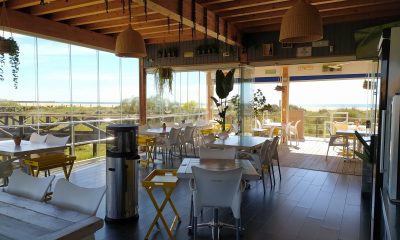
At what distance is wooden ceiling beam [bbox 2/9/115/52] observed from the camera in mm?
5329

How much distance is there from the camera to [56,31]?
607 cm

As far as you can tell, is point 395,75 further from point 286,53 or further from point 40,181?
point 286,53

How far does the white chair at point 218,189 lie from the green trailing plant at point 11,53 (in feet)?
9.54

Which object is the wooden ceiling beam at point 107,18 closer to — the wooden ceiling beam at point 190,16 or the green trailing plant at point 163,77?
the wooden ceiling beam at point 190,16

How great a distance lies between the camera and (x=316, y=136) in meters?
12.0

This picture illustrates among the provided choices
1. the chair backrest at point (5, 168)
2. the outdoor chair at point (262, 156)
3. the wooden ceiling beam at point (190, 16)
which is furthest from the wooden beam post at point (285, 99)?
the chair backrest at point (5, 168)

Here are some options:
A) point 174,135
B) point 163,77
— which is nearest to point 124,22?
point 163,77

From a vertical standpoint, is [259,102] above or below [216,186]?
above

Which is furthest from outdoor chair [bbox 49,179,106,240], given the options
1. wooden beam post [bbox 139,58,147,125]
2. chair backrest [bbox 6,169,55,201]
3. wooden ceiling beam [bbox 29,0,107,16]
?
wooden beam post [bbox 139,58,147,125]

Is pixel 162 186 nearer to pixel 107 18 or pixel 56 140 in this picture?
pixel 56 140

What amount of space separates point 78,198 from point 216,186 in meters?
1.20

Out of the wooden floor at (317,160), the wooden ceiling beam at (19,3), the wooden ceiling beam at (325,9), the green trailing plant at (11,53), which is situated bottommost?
the wooden floor at (317,160)

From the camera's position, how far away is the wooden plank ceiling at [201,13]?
197 inches

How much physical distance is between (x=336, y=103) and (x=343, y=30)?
335 inches
